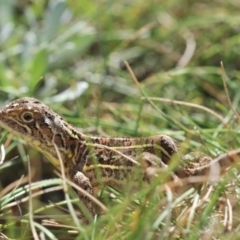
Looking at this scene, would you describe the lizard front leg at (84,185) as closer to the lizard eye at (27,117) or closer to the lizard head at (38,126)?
the lizard head at (38,126)

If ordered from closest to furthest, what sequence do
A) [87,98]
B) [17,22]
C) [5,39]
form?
[87,98], [5,39], [17,22]

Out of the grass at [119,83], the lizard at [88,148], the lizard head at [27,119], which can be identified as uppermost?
the lizard head at [27,119]

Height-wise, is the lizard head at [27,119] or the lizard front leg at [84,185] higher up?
the lizard head at [27,119]

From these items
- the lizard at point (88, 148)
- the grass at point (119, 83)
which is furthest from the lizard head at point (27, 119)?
the grass at point (119, 83)

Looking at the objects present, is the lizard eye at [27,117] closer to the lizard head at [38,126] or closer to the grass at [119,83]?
the lizard head at [38,126]

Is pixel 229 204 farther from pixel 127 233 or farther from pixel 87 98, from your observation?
pixel 87 98

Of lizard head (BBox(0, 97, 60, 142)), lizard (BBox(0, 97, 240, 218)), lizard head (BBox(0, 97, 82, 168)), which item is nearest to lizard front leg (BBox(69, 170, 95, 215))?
lizard (BBox(0, 97, 240, 218))

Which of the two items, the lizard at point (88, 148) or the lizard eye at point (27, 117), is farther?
the lizard eye at point (27, 117)

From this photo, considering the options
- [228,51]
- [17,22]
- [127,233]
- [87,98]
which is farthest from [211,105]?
[127,233]
